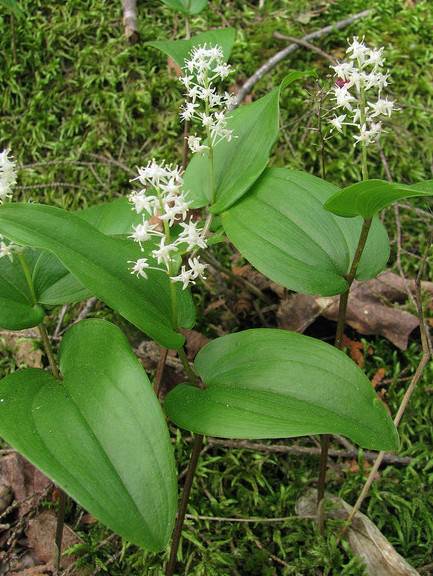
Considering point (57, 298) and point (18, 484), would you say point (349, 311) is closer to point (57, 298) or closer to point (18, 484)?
point (57, 298)

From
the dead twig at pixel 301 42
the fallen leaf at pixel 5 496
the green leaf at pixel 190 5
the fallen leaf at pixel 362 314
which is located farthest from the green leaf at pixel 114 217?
the dead twig at pixel 301 42

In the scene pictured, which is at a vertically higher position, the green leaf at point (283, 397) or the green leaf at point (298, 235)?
the green leaf at point (298, 235)

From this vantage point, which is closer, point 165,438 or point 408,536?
point 165,438

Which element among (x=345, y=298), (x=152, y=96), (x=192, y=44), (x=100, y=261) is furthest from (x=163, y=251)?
(x=152, y=96)

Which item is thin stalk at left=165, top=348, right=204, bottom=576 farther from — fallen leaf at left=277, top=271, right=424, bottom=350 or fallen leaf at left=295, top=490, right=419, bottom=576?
fallen leaf at left=277, top=271, right=424, bottom=350

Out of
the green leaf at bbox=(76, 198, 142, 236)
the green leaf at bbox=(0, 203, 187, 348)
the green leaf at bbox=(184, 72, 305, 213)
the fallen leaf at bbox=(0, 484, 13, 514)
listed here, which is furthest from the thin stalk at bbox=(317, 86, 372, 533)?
the fallen leaf at bbox=(0, 484, 13, 514)

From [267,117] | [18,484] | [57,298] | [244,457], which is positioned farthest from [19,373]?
[267,117]

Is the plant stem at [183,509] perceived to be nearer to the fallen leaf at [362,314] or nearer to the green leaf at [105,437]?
the green leaf at [105,437]
